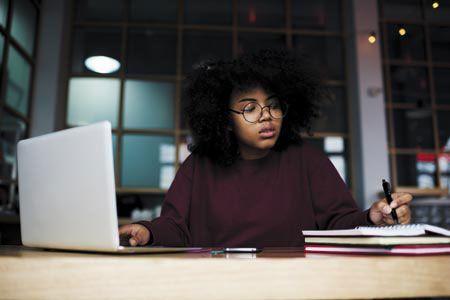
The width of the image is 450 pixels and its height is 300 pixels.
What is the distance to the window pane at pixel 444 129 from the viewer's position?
3740 millimetres

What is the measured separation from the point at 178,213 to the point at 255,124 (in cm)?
39

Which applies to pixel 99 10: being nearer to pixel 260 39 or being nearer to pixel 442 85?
pixel 260 39

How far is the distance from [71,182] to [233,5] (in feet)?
11.6

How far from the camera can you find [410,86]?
151 inches

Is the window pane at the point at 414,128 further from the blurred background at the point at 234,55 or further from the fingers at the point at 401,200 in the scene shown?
the fingers at the point at 401,200

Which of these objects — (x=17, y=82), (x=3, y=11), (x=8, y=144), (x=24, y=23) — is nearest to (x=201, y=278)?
(x=8, y=144)

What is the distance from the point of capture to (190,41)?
12.7 feet

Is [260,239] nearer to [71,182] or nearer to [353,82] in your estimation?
[71,182]

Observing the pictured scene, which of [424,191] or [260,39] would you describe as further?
[260,39]

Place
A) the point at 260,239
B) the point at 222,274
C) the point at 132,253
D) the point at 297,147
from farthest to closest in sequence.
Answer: the point at 297,147, the point at 260,239, the point at 132,253, the point at 222,274

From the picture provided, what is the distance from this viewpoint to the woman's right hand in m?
0.96

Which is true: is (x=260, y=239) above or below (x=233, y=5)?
below

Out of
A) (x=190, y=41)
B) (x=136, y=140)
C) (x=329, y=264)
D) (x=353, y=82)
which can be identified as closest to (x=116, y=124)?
(x=136, y=140)

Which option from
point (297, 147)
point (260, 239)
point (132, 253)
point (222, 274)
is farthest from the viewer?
point (297, 147)
